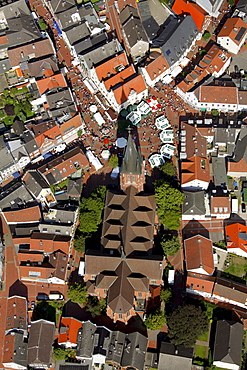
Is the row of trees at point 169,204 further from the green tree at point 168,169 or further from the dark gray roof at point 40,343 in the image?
the dark gray roof at point 40,343

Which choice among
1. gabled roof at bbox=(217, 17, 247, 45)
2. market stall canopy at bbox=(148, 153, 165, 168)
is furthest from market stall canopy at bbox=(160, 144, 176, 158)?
gabled roof at bbox=(217, 17, 247, 45)

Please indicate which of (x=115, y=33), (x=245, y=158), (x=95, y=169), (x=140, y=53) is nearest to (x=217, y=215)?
(x=245, y=158)

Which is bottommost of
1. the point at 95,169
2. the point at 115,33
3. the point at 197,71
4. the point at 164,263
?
the point at 164,263

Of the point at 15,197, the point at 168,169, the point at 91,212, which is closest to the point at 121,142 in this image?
the point at 168,169

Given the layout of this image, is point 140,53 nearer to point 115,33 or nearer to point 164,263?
point 115,33

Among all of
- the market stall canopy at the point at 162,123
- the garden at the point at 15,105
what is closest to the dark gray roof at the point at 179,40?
the market stall canopy at the point at 162,123

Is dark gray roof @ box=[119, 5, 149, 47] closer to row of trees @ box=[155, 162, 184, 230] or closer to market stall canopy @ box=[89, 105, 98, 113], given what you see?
market stall canopy @ box=[89, 105, 98, 113]
